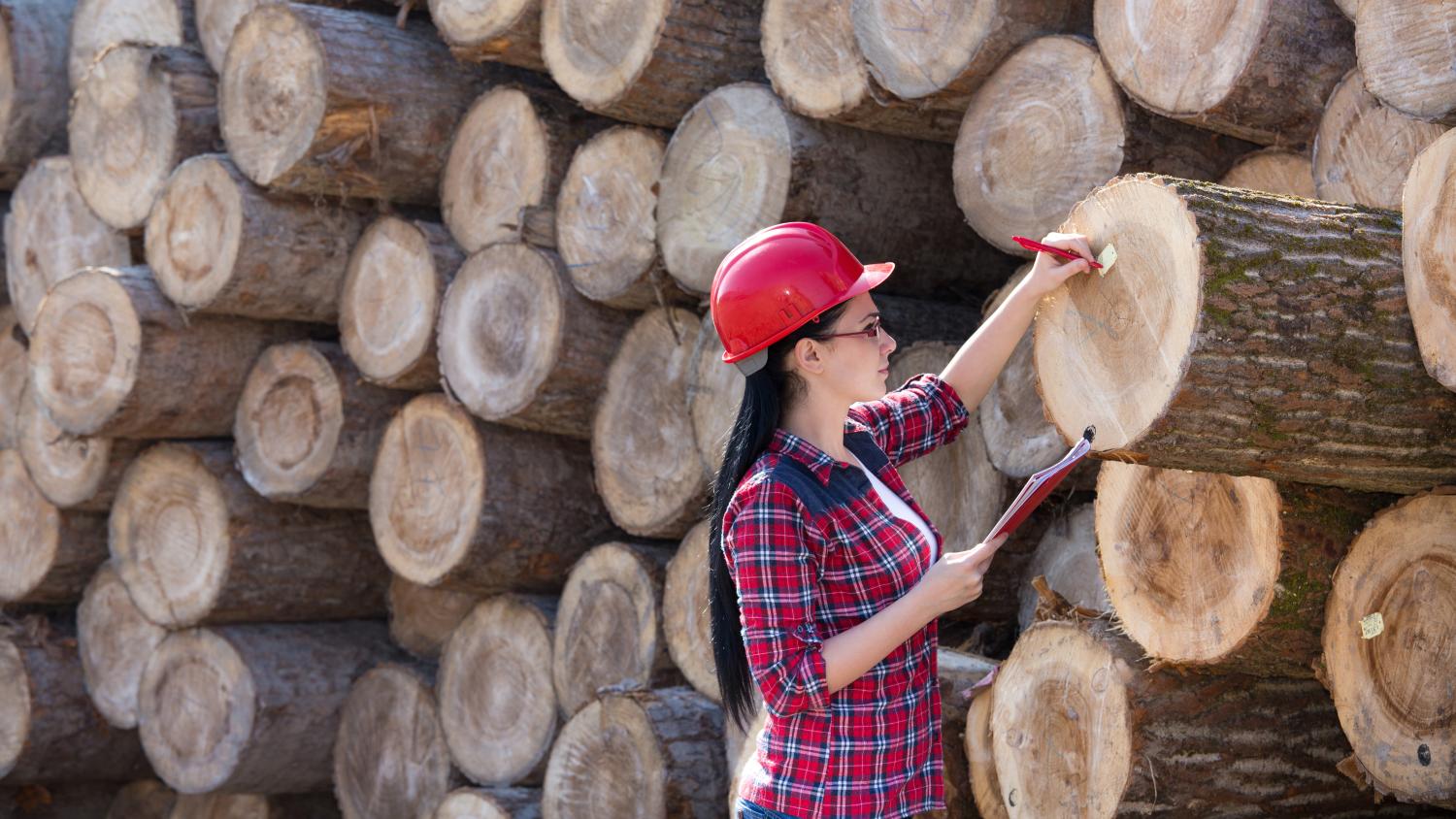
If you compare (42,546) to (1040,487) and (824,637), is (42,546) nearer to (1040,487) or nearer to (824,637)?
(824,637)

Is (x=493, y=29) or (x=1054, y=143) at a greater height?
(x=1054, y=143)

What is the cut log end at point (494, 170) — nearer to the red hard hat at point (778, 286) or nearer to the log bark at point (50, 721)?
the red hard hat at point (778, 286)

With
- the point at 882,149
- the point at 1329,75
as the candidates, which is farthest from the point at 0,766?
the point at 1329,75

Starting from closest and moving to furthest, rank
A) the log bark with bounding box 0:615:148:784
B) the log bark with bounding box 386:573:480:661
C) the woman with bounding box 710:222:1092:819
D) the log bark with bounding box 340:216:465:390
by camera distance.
A: 1. the woman with bounding box 710:222:1092:819
2. the log bark with bounding box 340:216:465:390
3. the log bark with bounding box 386:573:480:661
4. the log bark with bounding box 0:615:148:784

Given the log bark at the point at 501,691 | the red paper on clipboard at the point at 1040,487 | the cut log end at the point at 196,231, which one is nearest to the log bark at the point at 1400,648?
the red paper on clipboard at the point at 1040,487

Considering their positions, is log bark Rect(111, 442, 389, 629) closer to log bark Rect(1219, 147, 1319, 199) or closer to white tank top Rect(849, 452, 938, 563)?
white tank top Rect(849, 452, 938, 563)

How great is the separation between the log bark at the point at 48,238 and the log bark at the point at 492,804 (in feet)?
7.63

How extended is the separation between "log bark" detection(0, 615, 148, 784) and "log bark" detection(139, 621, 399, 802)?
1.88ft

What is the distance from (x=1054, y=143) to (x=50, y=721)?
162 inches

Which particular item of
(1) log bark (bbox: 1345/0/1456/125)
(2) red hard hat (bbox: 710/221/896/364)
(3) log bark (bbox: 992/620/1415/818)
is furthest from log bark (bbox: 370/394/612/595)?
(1) log bark (bbox: 1345/0/1456/125)

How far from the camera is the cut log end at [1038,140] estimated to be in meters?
3.15

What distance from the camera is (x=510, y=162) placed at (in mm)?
4332

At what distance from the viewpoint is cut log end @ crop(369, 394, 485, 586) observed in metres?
4.32

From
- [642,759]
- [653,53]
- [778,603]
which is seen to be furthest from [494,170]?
[778,603]
